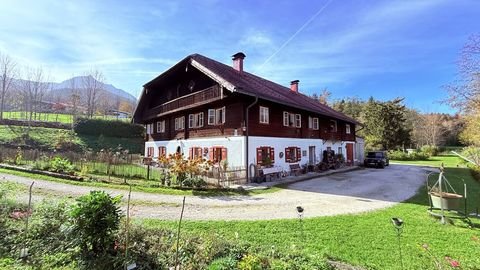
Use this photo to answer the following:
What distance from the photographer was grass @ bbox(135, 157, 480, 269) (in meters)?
5.40

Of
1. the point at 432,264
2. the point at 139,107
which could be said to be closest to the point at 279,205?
the point at 432,264

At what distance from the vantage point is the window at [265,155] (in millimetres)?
17203

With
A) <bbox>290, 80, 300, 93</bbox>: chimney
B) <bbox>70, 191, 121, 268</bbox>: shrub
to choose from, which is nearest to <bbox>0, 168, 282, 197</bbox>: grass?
<bbox>70, 191, 121, 268</bbox>: shrub

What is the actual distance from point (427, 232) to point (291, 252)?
14.4 feet

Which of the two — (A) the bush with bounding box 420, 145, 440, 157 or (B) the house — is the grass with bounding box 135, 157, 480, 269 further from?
(A) the bush with bounding box 420, 145, 440, 157

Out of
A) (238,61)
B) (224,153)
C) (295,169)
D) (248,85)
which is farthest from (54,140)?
(295,169)


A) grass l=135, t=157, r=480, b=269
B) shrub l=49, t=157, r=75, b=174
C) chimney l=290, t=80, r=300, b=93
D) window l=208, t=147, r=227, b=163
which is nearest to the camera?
grass l=135, t=157, r=480, b=269

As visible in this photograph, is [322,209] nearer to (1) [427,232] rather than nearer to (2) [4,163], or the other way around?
(1) [427,232]

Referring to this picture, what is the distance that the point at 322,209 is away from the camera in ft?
31.7

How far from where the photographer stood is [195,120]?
21594mm

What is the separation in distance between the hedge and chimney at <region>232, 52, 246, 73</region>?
22.8 meters

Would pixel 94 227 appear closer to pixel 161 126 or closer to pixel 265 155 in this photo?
pixel 265 155

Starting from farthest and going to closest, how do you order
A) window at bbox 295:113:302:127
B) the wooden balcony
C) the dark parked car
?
the dark parked car → window at bbox 295:113:302:127 → the wooden balcony

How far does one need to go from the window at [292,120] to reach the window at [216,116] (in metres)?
4.83
